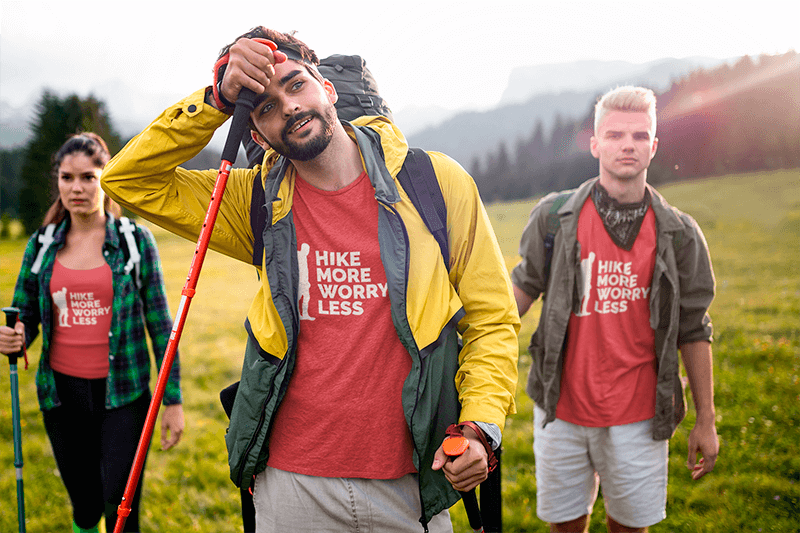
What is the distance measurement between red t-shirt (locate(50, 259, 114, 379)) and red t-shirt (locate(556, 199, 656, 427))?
3.60 metres

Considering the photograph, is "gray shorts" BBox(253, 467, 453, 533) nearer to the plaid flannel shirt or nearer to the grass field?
the plaid flannel shirt

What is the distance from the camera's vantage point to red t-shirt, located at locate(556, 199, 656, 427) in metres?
3.57

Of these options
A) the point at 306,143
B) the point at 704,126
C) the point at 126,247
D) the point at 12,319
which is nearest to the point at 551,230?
the point at 306,143

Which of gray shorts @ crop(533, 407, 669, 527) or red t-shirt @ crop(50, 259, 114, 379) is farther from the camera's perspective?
red t-shirt @ crop(50, 259, 114, 379)

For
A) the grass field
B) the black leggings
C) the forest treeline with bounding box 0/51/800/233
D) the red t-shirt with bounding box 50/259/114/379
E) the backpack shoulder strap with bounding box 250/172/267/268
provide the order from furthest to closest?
the forest treeline with bounding box 0/51/800/233 < the grass field < the red t-shirt with bounding box 50/259/114/379 < the black leggings < the backpack shoulder strap with bounding box 250/172/267/268

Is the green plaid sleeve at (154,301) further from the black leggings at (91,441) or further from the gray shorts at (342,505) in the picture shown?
the gray shorts at (342,505)

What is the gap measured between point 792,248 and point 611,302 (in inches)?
823

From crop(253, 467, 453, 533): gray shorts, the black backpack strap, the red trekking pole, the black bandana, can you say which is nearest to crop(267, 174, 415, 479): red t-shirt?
crop(253, 467, 453, 533): gray shorts

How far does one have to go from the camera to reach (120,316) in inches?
159

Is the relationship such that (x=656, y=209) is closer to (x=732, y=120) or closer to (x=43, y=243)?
(x=43, y=243)

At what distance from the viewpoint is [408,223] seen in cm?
234

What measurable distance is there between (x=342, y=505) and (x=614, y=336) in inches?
88.1

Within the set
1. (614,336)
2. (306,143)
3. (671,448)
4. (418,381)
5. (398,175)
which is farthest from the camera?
(671,448)

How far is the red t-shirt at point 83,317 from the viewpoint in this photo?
13.3 ft
